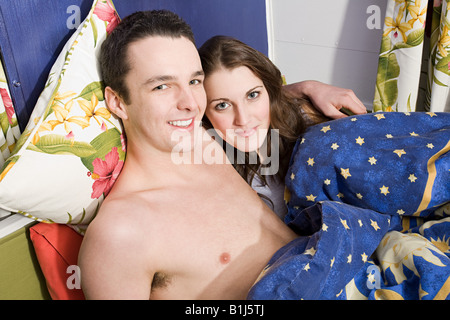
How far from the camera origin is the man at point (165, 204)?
962 millimetres

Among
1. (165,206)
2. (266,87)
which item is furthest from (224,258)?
(266,87)

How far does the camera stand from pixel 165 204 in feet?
3.57

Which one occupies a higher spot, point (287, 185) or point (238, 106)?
point (238, 106)

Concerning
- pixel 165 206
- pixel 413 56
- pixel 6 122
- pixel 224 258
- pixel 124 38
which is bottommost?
pixel 224 258

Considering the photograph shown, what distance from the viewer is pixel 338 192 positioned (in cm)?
118

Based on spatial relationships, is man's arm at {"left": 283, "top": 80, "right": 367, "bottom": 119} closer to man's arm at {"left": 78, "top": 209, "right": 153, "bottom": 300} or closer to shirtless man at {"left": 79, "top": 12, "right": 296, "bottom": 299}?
shirtless man at {"left": 79, "top": 12, "right": 296, "bottom": 299}

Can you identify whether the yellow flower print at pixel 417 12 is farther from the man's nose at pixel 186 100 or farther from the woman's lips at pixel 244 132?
the man's nose at pixel 186 100

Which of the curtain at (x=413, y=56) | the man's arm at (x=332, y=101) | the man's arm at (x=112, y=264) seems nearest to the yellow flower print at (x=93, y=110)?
the man's arm at (x=112, y=264)

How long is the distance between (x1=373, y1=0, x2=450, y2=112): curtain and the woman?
58 cm

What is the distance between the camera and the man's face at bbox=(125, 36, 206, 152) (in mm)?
1070

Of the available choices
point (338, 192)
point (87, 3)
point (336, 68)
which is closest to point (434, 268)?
point (338, 192)

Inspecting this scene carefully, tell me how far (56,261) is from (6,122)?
0.35 meters

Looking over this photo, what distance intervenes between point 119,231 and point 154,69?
1.26ft

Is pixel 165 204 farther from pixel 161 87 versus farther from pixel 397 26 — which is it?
pixel 397 26
